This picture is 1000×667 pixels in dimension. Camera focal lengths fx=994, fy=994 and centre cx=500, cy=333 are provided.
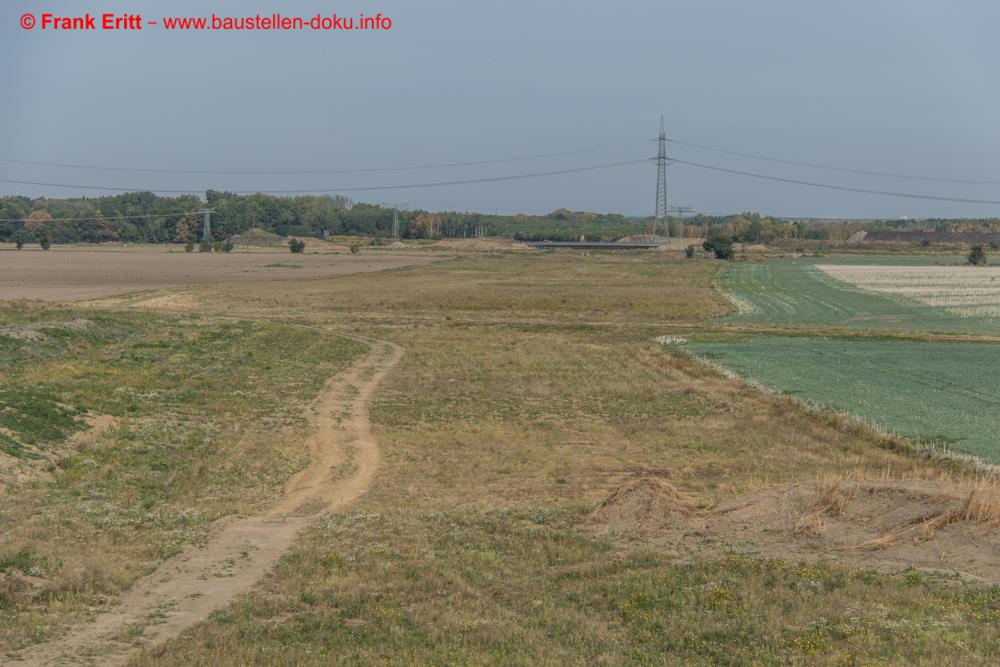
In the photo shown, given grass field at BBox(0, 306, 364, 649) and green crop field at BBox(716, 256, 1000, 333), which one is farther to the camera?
green crop field at BBox(716, 256, 1000, 333)

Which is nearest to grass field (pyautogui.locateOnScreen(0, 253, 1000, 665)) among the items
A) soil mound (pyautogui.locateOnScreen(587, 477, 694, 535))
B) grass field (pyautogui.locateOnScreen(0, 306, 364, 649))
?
grass field (pyautogui.locateOnScreen(0, 306, 364, 649))

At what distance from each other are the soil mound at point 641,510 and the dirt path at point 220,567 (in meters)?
6.57

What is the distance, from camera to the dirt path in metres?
14.2

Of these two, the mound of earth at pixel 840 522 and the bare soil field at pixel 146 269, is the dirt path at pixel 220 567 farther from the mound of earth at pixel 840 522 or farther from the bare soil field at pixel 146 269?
the bare soil field at pixel 146 269

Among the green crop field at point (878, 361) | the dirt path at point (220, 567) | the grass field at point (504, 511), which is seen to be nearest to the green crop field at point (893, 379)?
the green crop field at point (878, 361)

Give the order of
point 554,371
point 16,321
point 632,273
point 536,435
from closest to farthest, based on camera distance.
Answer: point 536,435 → point 554,371 → point 16,321 → point 632,273

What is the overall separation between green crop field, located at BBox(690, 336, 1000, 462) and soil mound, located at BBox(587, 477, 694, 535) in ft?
37.4

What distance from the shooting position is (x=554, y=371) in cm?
4831

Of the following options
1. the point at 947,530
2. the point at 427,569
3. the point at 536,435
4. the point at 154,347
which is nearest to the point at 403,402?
the point at 536,435

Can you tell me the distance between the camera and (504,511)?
885 inches

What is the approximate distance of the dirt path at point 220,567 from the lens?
558 inches

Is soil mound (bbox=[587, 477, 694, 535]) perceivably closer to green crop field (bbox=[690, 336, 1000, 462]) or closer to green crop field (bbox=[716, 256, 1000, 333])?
green crop field (bbox=[690, 336, 1000, 462])

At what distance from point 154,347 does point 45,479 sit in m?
27.2

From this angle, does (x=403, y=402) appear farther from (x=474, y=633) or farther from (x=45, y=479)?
(x=474, y=633)
